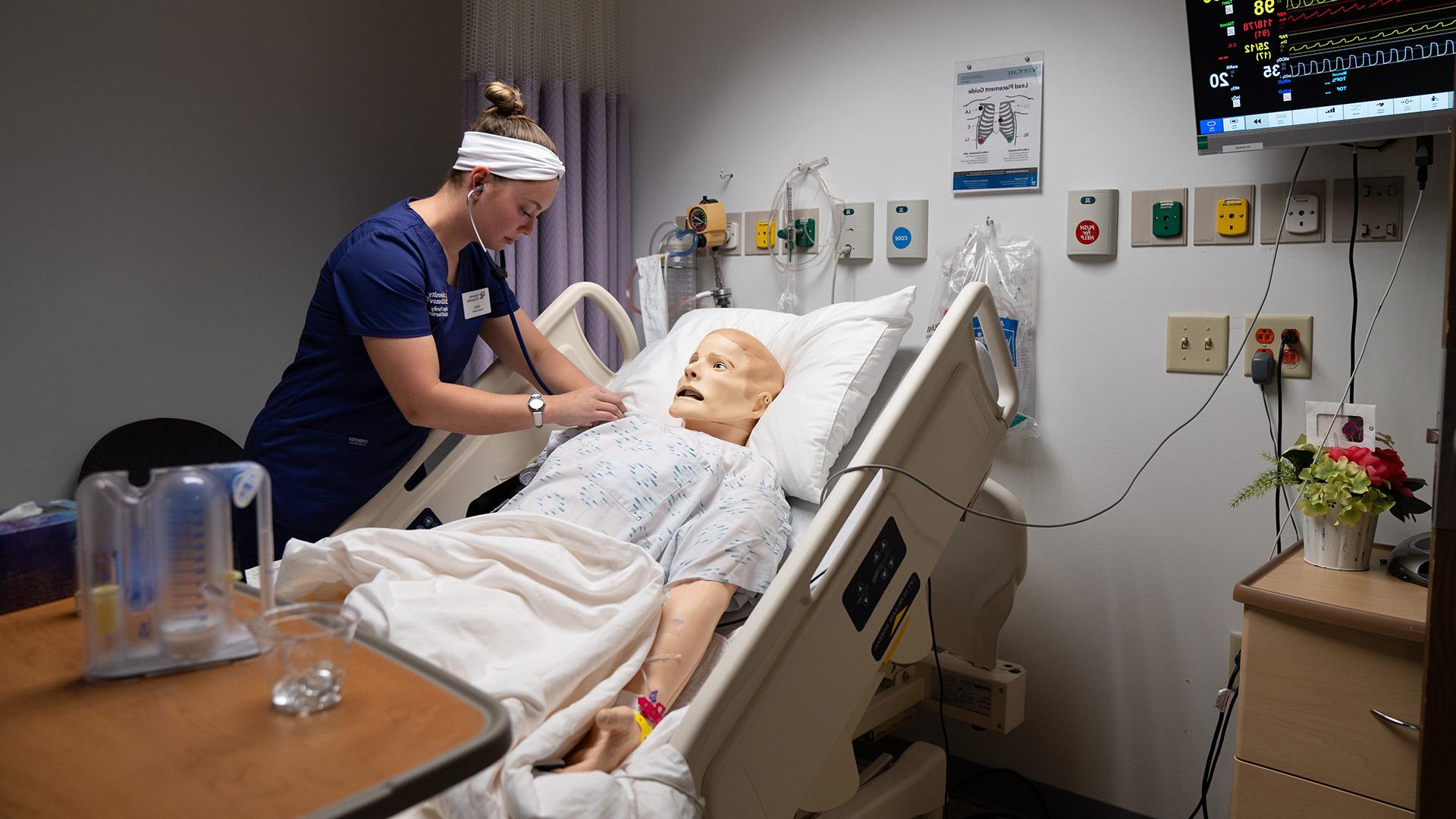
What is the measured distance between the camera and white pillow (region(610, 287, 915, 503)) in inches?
78.3

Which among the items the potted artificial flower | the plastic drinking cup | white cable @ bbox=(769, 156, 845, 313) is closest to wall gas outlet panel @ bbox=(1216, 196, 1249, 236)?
the potted artificial flower

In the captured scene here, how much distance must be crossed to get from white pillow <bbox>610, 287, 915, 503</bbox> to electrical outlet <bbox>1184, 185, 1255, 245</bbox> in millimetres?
629

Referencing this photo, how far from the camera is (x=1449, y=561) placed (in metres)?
A: 1.11

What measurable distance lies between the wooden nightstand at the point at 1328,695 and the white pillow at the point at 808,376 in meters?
0.80

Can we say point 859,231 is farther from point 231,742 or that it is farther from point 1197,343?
point 231,742

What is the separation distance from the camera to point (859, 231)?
2609 millimetres

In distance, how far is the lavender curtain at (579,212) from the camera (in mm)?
2930

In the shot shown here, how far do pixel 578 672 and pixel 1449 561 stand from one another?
1.06m

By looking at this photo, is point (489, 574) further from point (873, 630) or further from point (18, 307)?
point (18, 307)

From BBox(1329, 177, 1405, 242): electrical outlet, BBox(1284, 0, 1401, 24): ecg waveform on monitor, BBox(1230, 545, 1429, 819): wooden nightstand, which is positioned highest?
BBox(1284, 0, 1401, 24): ecg waveform on monitor

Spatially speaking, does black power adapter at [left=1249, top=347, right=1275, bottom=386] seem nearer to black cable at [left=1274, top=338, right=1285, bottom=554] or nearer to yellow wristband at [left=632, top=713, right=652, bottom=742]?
black cable at [left=1274, top=338, right=1285, bottom=554]

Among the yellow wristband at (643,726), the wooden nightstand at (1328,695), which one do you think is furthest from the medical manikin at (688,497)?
the wooden nightstand at (1328,695)

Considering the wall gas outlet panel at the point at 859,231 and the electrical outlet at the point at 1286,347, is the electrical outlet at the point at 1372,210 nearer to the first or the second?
the electrical outlet at the point at 1286,347

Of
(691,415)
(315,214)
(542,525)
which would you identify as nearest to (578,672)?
(542,525)
